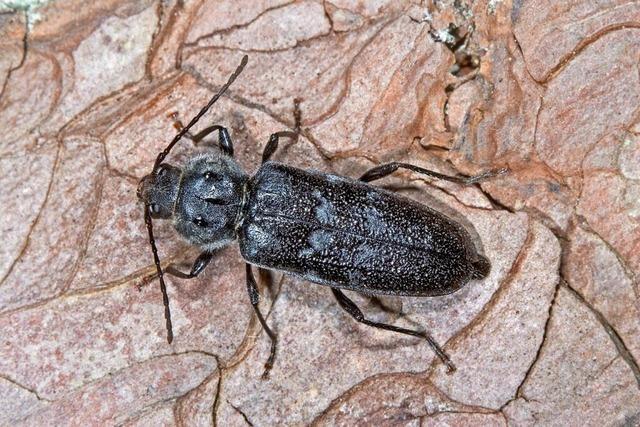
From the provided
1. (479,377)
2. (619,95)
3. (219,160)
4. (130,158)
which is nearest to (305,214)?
(219,160)

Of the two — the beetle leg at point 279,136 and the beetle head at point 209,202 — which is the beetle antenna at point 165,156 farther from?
the beetle leg at point 279,136

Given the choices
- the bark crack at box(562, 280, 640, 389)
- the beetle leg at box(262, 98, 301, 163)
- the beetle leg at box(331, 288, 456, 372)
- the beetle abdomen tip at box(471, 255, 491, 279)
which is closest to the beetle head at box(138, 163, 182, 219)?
the beetle leg at box(262, 98, 301, 163)

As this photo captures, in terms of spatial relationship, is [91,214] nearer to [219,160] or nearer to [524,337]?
[219,160]

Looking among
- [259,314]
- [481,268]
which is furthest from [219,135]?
[481,268]

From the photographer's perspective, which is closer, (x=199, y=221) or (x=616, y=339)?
(x=616, y=339)

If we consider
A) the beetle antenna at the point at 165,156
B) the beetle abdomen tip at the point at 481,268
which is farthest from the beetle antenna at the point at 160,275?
the beetle abdomen tip at the point at 481,268

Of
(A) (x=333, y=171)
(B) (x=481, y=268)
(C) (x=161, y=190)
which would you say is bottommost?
(B) (x=481, y=268)

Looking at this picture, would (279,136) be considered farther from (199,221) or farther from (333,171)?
(199,221)
